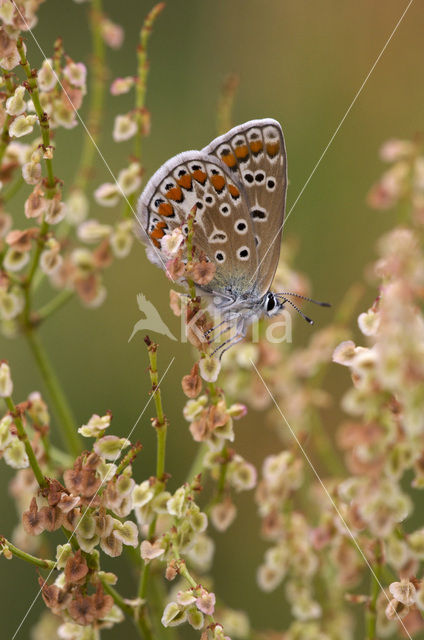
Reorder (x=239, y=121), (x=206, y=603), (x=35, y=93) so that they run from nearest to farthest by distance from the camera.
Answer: (x=206, y=603)
(x=35, y=93)
(x=239, y=121)

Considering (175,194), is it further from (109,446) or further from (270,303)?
(109,446)

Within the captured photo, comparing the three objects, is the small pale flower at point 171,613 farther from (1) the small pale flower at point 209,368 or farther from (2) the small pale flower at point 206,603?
(1) the small pale flower at point 209,368

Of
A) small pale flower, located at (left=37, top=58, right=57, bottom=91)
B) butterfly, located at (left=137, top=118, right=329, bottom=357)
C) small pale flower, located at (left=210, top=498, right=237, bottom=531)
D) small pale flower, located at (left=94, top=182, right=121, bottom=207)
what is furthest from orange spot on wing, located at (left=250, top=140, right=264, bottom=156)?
small pale flower, located at (left=210, top=498, right=237, bottom=531)

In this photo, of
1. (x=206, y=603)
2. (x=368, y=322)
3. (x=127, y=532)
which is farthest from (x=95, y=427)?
(x=368, y=322)

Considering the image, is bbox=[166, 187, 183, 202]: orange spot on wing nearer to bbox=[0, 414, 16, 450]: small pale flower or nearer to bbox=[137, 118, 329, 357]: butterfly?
bbox=[137, 118, 329, 357]: butterfly

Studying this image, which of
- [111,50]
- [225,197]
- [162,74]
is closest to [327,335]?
[225,197]

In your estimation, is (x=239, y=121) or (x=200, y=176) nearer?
(x=200, y=176)
